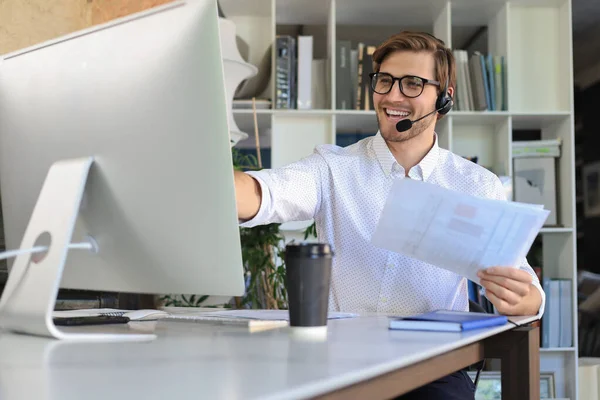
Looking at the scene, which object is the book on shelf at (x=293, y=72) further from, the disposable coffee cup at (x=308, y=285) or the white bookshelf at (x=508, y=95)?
the disposable coffee cup at (x=308, y=285)

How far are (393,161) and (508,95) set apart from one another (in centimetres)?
170

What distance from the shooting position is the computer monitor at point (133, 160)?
3.14ft

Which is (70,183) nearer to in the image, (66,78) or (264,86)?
(66,78)

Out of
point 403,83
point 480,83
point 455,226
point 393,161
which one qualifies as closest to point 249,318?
point 455,226

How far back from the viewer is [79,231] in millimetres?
1095

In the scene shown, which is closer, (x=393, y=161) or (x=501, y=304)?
(x=501, y=304)

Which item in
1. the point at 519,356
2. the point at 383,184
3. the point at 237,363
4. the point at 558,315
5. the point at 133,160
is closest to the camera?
the point at 237,363

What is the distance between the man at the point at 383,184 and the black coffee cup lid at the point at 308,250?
59 cm

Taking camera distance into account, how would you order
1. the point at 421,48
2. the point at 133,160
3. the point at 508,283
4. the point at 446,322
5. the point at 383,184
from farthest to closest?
1. the point at 421,48
2. the point at 383,184
3. the point at 508,283
4. the point at 446,322
5. the point at 133,160

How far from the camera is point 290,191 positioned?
69.2 inches

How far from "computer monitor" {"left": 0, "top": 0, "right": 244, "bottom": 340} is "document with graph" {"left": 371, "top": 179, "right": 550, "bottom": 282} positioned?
37cm

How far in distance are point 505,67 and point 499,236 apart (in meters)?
2.30

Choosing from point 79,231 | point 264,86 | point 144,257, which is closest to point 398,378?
point 144,257

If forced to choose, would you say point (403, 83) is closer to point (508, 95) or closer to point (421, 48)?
point (421, 48)
